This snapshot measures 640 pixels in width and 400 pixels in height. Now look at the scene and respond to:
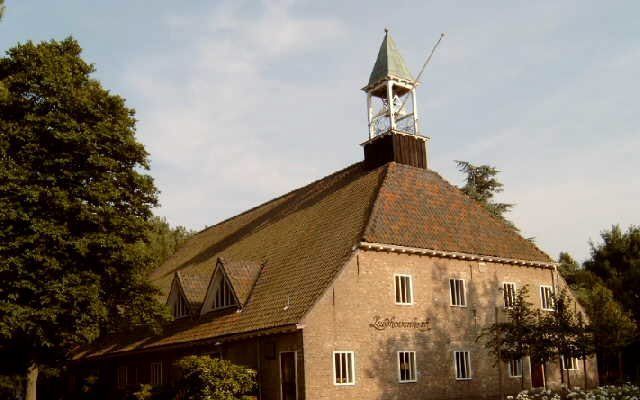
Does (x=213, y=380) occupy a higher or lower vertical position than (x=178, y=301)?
lower

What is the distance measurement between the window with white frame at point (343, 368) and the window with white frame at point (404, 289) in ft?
11.8

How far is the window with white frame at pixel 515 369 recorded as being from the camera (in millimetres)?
30859

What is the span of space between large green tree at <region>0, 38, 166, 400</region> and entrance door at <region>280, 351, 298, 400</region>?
6720 millimetres

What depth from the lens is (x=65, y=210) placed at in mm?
26984

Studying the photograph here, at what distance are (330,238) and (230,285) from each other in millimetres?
5151

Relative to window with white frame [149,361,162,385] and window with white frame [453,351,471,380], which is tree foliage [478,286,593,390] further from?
window with white frame [149,361,162,385]

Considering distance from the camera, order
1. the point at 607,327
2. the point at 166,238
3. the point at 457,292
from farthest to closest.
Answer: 1. the point at 166,238
2. the point at 607,327
3. the point at 457,292

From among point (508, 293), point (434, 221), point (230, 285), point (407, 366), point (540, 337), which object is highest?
point (434, 221)

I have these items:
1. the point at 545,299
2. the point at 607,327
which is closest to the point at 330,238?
the point at 545,299

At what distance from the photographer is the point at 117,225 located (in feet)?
93.1

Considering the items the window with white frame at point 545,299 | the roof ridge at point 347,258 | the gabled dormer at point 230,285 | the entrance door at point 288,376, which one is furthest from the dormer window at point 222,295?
the window with white frame at point 545,299

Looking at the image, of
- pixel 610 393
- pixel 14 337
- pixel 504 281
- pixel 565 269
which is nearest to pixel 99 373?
pixel 14 337

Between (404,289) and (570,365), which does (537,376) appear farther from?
(404,289)

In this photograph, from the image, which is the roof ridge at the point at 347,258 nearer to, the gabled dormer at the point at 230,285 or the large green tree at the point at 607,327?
the gabled dormer at the point at 230,285
